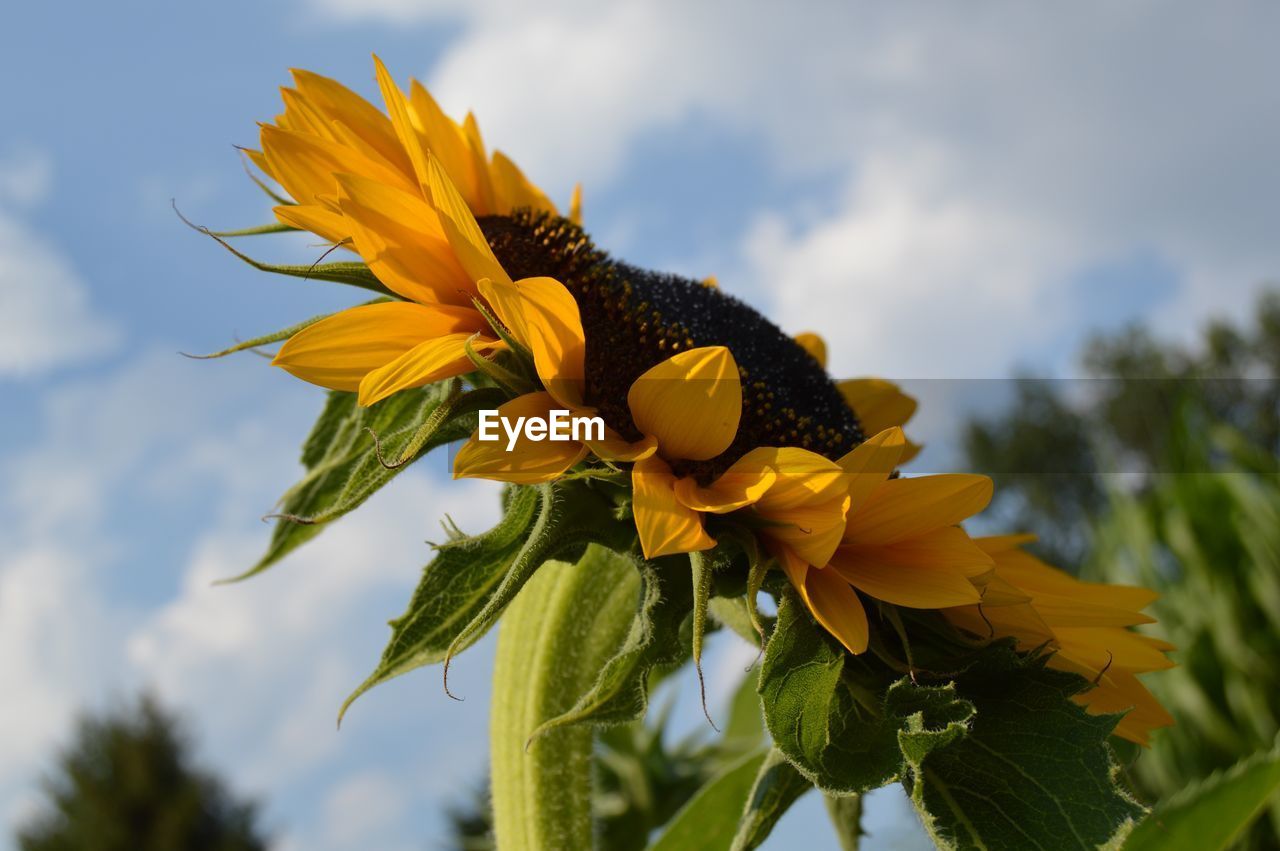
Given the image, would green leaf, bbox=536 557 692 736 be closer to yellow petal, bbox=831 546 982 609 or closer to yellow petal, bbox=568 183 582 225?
yellow petal, bbox=831 546 982 609

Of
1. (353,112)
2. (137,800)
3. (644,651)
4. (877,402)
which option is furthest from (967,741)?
(137,800)

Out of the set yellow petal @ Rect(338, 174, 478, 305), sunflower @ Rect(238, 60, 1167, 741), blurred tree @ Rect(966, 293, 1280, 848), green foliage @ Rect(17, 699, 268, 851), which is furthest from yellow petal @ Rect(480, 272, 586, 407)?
green foliage @ Rect(17, 699, 268, 851)

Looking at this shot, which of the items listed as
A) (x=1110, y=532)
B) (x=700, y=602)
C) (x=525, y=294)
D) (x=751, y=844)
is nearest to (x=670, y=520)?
(x=700, y=602)

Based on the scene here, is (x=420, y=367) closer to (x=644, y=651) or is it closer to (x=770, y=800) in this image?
(x=644, y=651)

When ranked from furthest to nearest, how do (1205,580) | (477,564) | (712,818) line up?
(1205,580), (712,818), (477,564)

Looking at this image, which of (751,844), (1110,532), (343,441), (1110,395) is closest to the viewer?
(751,844)

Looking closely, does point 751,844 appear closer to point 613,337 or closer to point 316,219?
point 613,337
